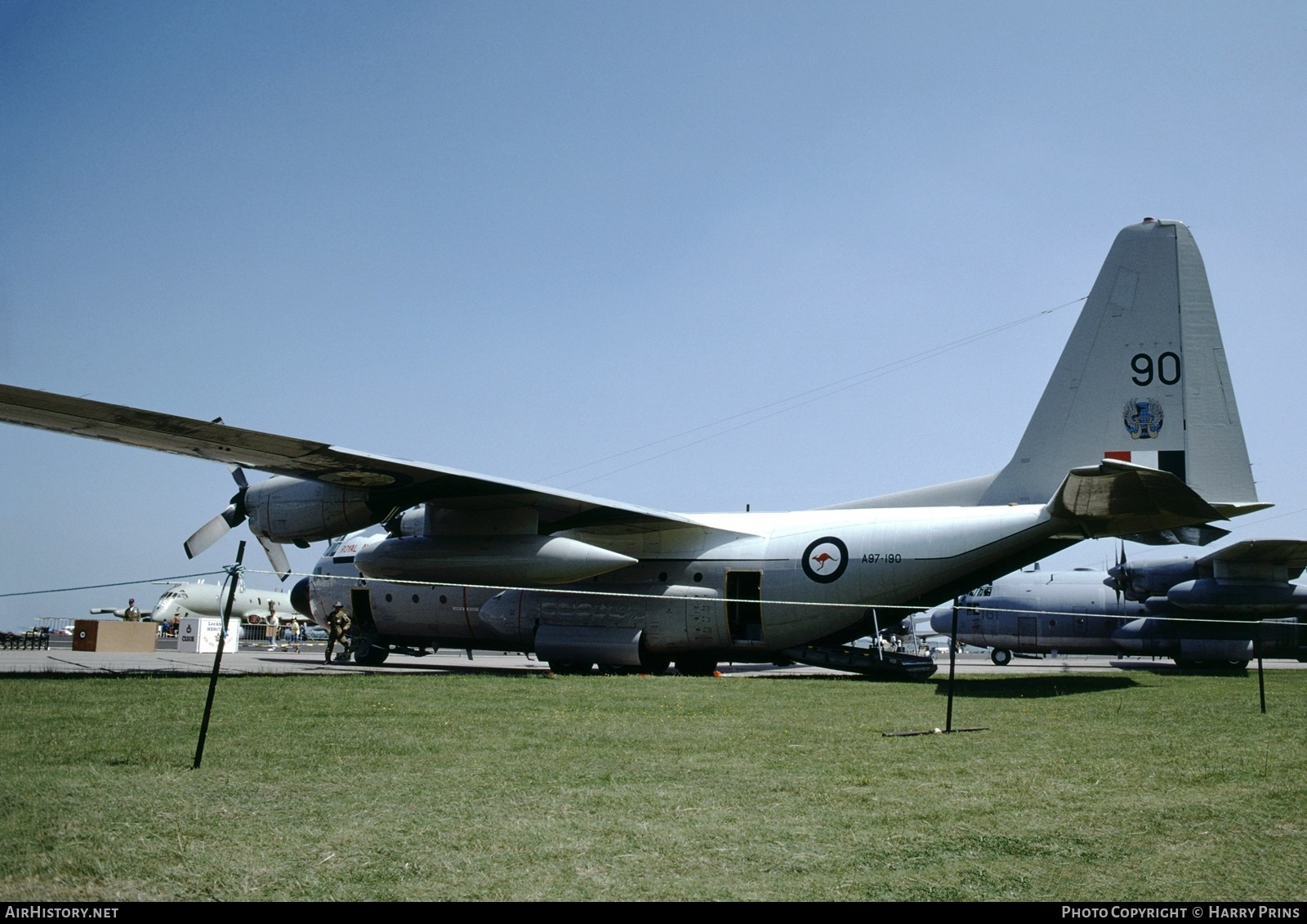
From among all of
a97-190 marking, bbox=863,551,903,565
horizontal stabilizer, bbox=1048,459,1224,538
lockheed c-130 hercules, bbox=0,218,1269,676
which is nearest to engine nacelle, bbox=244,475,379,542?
lockheed c-130 hercules, bbox=0,218,1269,676

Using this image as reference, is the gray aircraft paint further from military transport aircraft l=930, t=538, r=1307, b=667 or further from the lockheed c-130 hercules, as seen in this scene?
military transport aircraft l=930, t=538, r=1307, b=667

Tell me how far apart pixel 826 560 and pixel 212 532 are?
11525mm

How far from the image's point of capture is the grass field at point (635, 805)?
14.0 ft

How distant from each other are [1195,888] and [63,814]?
5.54 metres

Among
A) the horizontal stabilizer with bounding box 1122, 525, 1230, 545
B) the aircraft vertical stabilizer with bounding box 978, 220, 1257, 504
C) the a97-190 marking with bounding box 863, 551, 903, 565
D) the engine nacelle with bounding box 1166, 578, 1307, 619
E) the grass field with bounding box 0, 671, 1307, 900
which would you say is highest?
the aircraft vertical stabilizer with bounding box 978, 220, 1257, 504

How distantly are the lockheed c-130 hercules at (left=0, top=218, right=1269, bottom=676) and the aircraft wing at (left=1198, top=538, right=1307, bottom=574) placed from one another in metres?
9.14

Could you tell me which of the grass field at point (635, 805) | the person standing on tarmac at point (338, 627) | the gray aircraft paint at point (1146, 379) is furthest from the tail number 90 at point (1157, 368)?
the person standing on tarmac at point (338, 627)

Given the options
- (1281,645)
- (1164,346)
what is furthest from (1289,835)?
(1281,645)

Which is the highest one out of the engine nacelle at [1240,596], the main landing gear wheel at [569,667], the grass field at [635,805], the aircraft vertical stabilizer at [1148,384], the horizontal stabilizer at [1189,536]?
the aircraft vertical stabilizer at [1148,384]

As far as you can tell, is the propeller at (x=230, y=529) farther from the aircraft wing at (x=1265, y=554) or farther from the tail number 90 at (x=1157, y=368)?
the aircraft wing at (x=1265, y=554)

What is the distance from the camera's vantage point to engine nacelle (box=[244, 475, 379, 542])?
57.8 feet

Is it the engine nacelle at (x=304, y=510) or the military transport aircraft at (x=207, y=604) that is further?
the military transport aircraft at (x=207, y=604)

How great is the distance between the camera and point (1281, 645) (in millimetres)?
29406

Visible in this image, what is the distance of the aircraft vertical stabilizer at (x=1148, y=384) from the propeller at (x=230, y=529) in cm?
1379
